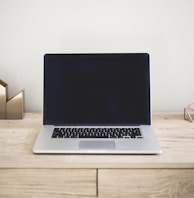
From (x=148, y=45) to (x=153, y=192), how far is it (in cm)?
72

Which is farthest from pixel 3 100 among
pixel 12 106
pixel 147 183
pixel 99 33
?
pixel 147 183

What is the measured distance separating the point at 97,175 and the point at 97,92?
0.40m

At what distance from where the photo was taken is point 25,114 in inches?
57.8

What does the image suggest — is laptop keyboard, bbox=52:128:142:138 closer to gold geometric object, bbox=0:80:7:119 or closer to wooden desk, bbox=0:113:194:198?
wooden desk, bbox=0:113:194:198

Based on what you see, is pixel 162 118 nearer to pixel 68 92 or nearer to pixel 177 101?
pixel 177 101

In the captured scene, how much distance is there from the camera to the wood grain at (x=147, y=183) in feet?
3.26

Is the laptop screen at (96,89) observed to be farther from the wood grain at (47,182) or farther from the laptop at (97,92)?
the wood grain at (47,182)

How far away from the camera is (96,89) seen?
1282mm

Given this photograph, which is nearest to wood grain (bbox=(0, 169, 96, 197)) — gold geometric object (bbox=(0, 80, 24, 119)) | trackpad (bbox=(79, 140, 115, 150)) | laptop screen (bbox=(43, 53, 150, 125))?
trackpad (bbox=(79, 140, 115, 150))

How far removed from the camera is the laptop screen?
50.1 inches

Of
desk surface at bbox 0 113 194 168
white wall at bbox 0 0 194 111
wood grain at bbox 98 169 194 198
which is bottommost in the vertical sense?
wood grain at bbox 98 169 194 198

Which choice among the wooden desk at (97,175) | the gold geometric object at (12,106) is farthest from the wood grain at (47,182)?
the gold geometric object at (12,106)

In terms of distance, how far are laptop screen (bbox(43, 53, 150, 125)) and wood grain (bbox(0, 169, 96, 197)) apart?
32 centimetres

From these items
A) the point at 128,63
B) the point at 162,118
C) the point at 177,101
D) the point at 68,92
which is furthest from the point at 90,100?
the point at 177,101
